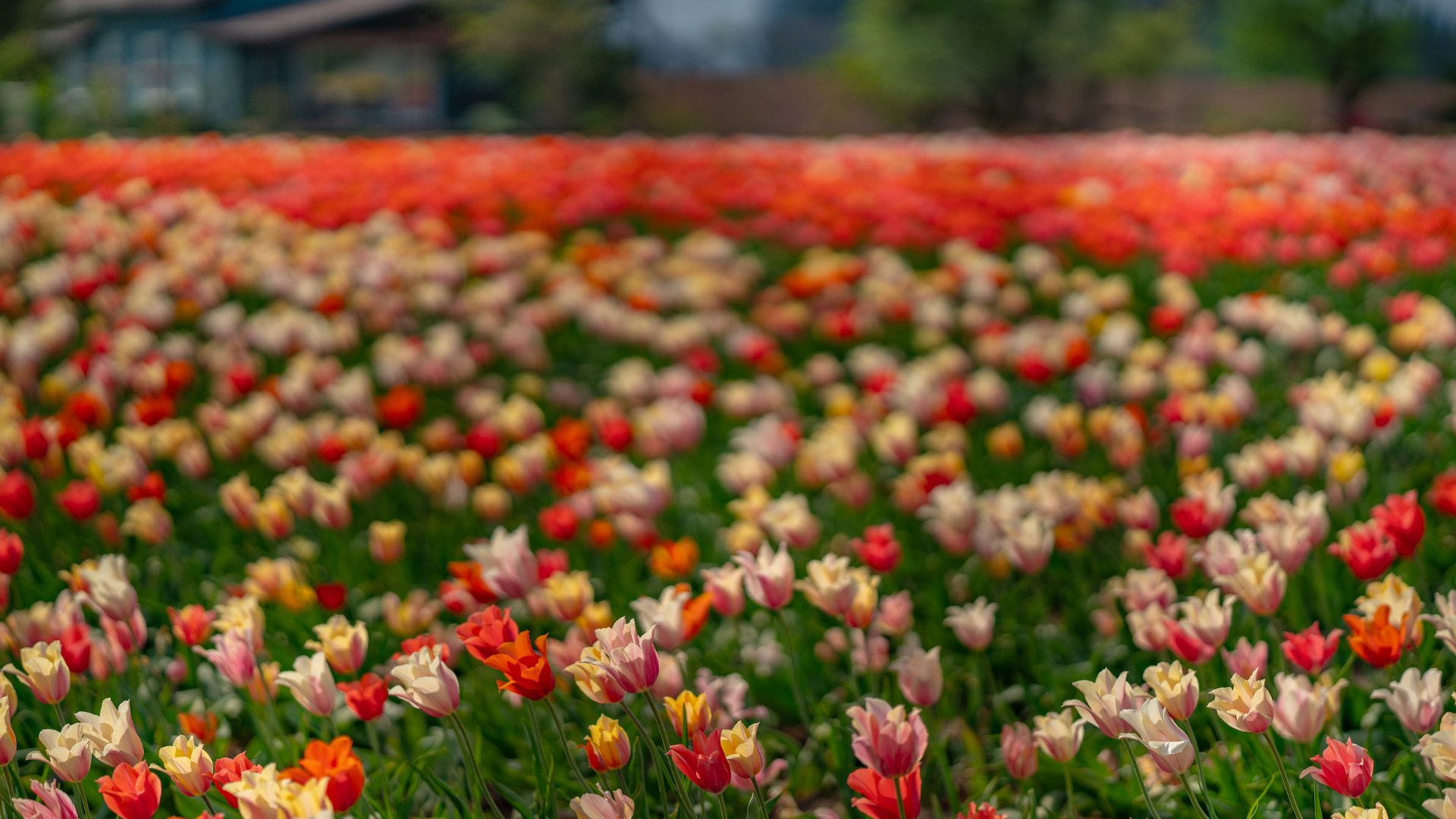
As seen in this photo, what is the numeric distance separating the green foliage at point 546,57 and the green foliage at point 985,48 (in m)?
5.54

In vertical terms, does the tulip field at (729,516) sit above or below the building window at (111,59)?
above

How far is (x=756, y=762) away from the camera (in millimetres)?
1526

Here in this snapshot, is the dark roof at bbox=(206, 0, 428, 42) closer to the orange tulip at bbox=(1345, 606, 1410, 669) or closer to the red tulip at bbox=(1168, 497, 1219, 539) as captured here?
the red tulip at bbox=(1168, 497, 1219, 539)

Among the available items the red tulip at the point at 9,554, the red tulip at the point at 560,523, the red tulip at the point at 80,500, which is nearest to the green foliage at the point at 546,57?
the red tulip at the point at 80,500

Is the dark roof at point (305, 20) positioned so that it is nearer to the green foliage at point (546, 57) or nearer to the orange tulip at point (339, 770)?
the green foliage at point (546, 57)

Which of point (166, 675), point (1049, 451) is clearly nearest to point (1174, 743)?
point (166, 675)

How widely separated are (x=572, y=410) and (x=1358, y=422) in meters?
2.43

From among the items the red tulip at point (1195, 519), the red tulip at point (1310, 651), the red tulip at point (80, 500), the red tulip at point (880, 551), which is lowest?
the red tulip at point (80, 500)

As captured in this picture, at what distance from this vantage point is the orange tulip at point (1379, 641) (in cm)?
162

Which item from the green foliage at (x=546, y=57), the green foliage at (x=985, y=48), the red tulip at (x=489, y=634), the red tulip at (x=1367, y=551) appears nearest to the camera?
the red tulip at (x=489, y=634)

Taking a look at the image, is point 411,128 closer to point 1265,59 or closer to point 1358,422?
point 1358,422

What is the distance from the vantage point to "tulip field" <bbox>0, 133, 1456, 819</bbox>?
1708mm

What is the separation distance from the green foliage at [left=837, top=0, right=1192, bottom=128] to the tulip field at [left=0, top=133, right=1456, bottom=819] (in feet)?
60.1

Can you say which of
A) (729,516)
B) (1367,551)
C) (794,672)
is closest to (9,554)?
(794,672)
